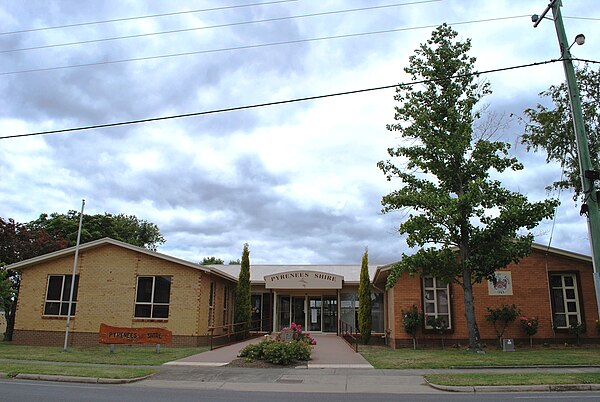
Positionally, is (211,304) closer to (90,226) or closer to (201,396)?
(201,396)

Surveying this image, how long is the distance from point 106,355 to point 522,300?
17.4m

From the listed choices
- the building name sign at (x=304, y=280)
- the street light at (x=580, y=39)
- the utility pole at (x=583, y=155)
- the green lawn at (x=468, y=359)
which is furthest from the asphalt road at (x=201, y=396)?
Result: the building name sign at (x=304, y=280)

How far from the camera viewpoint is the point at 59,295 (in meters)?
24.0

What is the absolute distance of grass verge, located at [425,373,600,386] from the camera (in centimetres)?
1194

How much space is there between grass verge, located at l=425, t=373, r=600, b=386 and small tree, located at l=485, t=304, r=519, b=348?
8.25 m

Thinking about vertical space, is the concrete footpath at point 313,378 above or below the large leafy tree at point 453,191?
below

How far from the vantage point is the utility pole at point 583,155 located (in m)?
11.9

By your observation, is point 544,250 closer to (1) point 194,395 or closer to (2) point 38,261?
(1) point 194,395

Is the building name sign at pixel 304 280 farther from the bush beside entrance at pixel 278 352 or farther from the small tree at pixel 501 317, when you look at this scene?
the bush beside entrance at pixel 278 352

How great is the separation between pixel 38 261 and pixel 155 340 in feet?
28.9

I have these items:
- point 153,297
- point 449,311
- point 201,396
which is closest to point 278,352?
point 201,396

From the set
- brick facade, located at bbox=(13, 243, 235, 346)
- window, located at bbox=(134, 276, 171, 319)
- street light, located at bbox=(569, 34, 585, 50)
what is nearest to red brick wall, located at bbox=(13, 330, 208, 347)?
brick facade, located at bbox=(13, 243, 235, 346)

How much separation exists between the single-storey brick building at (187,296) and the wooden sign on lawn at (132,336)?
309 centimetres

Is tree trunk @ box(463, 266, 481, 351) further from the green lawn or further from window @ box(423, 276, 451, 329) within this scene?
window @ box(423, 276, 451, 329)
